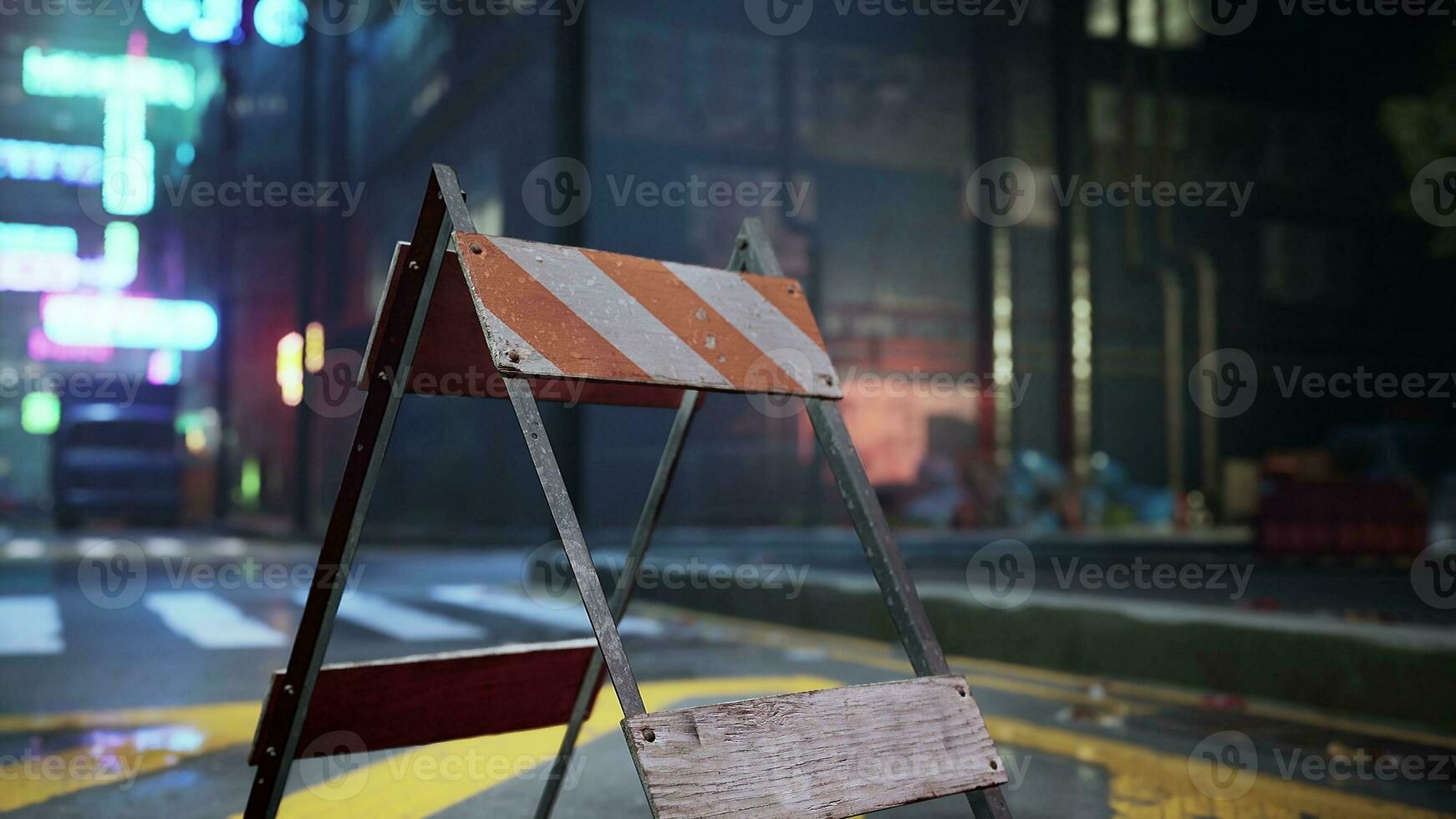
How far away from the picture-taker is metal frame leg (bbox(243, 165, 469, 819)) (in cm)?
258

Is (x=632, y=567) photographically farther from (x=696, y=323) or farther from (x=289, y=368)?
(x=289, y=368)

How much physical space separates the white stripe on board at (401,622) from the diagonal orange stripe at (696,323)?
5.94 m

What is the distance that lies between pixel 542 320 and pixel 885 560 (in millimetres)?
806

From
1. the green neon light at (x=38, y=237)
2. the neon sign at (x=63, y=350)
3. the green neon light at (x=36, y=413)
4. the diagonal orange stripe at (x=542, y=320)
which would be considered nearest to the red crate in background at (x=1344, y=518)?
the diagonal orange stripe at (x=542, y=320)

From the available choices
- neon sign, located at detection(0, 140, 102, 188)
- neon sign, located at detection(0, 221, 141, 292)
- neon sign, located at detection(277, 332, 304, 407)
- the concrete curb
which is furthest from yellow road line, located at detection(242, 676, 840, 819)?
neon sign, located at detection(0, 140, 102, 188)

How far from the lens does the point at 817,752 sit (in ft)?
6.88

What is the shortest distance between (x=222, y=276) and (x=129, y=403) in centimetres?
756

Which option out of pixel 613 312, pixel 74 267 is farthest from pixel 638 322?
pixel 74 267

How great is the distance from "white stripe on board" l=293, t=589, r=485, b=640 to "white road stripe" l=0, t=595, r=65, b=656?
1.57 meters

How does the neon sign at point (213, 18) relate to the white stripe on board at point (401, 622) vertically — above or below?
above

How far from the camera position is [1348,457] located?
23969 mm

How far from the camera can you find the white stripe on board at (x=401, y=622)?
8.31 metres

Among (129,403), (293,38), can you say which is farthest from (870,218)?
(129,403)

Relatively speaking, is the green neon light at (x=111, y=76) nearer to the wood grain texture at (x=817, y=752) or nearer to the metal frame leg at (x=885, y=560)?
the metal frame leg at (x=885, y=560)
